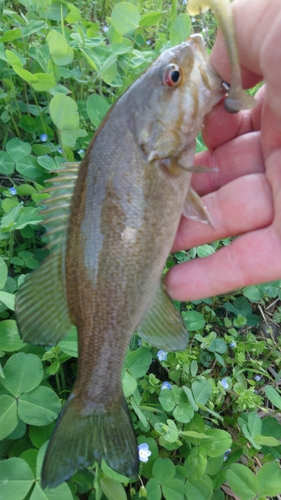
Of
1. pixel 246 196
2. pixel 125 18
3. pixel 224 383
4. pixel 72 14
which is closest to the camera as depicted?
pixel 246 196

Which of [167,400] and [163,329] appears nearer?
[163,329]

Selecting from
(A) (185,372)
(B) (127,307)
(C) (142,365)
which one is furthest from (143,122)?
(A) (185,372)

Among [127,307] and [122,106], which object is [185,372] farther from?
[122,106]

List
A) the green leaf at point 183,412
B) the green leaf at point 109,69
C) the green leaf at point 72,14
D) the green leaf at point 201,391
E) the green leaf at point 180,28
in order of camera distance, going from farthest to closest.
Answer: the green leaf at point 72,14, the green leaf at point 180,28, the green leaf at point 109,69, the green leaf at point 201,391, the green leaf at point 183,412

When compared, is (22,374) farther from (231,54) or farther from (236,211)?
(231,54)

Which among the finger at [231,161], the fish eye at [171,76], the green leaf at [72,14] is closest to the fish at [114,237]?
the fish eye at [171,76]

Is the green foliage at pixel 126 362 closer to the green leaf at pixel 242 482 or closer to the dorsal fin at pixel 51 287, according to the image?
the green leaf at pixel 242 482

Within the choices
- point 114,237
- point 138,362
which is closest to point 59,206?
point 114,237
